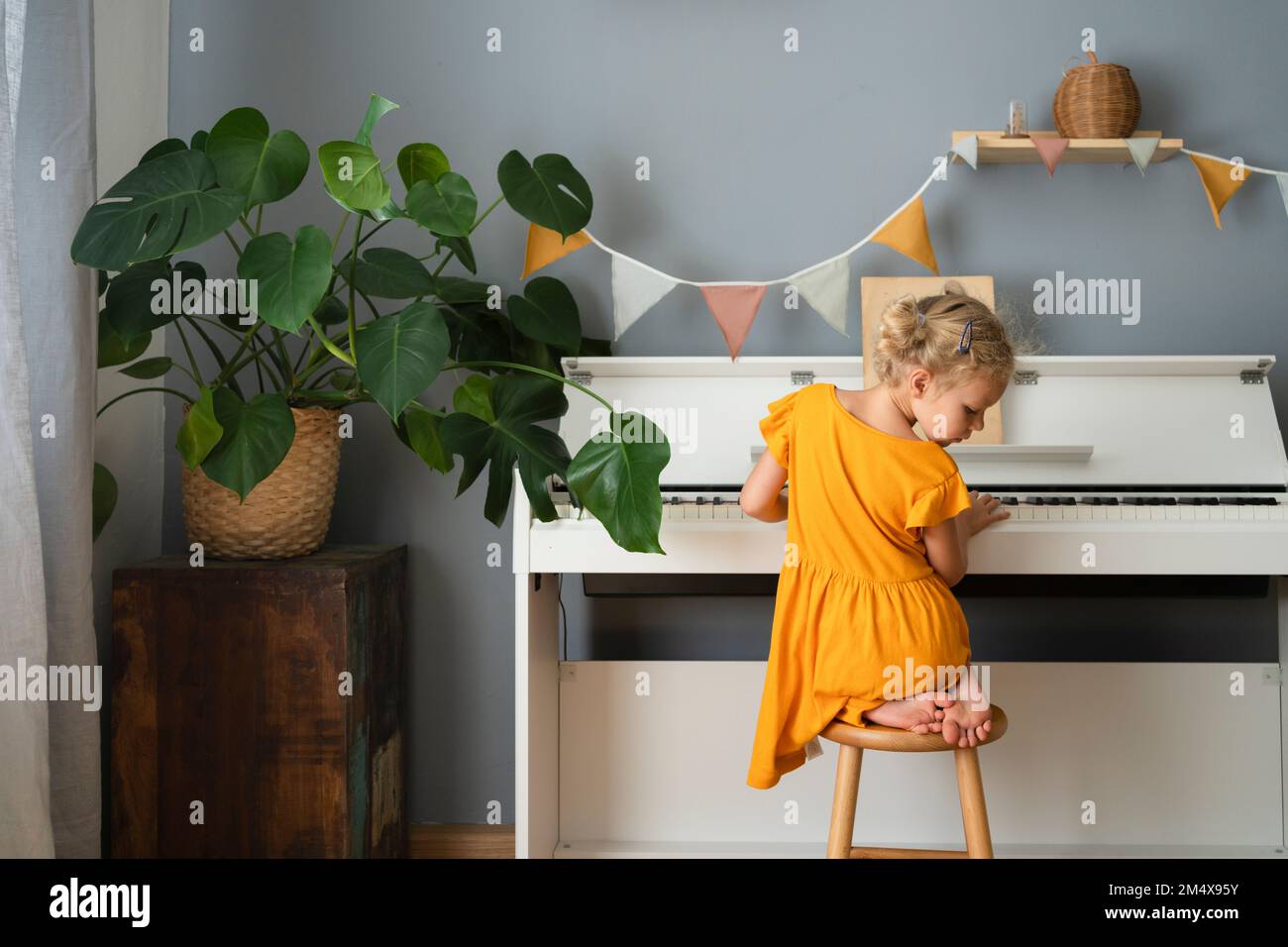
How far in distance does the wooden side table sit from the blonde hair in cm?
104

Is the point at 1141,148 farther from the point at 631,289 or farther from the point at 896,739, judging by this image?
the point at 896,739

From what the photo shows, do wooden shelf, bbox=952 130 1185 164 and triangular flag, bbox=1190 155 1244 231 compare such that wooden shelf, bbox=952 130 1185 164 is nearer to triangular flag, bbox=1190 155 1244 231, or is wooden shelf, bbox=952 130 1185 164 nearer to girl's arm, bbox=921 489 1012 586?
triangular flag, bbox=1190 155 1244 231

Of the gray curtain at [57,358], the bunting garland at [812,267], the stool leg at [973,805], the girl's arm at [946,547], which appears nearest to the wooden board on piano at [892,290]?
the bunting garland at [812,267]

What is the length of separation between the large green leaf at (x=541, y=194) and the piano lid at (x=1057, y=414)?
0.28 m

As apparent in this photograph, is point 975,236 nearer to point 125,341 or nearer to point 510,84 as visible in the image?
point 510,84

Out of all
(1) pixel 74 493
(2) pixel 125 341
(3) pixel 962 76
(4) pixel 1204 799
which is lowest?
(4) pixel 1204 799

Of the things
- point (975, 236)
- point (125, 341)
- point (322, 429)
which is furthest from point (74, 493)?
point (975, 236)

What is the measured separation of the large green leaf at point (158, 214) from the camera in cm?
162

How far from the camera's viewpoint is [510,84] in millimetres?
2316

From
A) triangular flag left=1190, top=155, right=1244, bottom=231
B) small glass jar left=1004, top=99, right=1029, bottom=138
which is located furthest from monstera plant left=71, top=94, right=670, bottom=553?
triangular flag left=1190, top=155, right=1244, bottom=231

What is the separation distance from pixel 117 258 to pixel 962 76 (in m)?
1.76

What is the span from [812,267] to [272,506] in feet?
3.85
